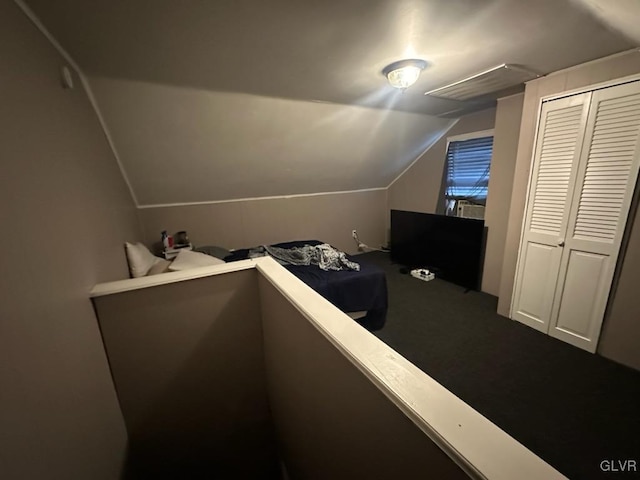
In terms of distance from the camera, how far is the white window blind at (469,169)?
11.2ft

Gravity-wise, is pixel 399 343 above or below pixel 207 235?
below

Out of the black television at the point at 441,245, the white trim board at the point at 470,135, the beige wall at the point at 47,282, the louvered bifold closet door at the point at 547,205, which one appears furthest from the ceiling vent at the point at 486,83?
the beige wall at the point at 47,282

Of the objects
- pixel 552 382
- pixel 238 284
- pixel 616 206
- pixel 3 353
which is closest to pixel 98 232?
pixel 238 284

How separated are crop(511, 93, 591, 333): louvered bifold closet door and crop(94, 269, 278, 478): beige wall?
2.57 metres

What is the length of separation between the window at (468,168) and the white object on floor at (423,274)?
40.5 inches

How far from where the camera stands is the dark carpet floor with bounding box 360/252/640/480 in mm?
1499

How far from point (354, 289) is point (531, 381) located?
1498mm

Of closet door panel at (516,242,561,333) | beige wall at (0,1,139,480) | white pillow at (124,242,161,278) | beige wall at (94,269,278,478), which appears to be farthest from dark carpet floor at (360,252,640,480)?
white pillow at (124,242,161,278)

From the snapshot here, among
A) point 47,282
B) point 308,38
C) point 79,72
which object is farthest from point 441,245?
point 79,72

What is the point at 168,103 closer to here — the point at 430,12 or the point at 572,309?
the point at 430,12

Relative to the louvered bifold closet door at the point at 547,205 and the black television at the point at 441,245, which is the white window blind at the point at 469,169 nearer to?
the black television at the point at 441,245

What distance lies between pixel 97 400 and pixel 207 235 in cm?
250

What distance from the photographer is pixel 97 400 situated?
1.27 meters

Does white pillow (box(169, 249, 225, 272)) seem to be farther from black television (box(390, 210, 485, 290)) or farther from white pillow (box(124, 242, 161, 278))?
black television (box(390, 210, 485, 290))
